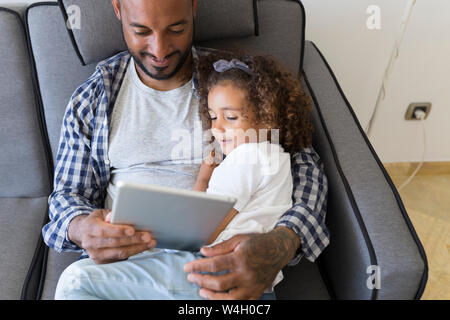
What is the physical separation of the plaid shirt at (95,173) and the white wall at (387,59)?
0.47m

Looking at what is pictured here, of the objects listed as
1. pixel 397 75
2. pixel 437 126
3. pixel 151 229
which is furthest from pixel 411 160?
pixel 151 229

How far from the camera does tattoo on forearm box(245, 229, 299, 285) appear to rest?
0.84 metres

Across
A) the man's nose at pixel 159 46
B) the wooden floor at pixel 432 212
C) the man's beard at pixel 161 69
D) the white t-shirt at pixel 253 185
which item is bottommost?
the wooden floor at pixel 432 212

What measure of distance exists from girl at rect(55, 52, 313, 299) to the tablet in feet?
0.29

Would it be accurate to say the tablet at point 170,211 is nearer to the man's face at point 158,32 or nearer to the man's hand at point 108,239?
the man's hand at point 108,239

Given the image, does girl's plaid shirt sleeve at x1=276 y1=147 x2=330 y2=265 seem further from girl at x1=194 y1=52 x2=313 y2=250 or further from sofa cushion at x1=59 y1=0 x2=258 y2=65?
sofa cushion at x1=59 y1=0 x2=258 y2=65

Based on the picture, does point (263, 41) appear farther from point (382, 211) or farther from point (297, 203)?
point (382, 211)

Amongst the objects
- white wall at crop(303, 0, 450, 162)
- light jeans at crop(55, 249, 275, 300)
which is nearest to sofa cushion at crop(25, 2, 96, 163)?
light jeans at crop(55, 249, 275, 300)

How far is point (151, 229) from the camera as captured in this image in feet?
2.67

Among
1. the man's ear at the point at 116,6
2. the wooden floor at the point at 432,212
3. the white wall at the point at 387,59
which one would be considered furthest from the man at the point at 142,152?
the wooden floor at the point at 432,212

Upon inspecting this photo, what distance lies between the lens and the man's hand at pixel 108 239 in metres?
0.81

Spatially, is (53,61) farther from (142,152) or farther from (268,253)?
(268,253)

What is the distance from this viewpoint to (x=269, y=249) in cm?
87

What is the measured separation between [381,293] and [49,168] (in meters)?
1.06
